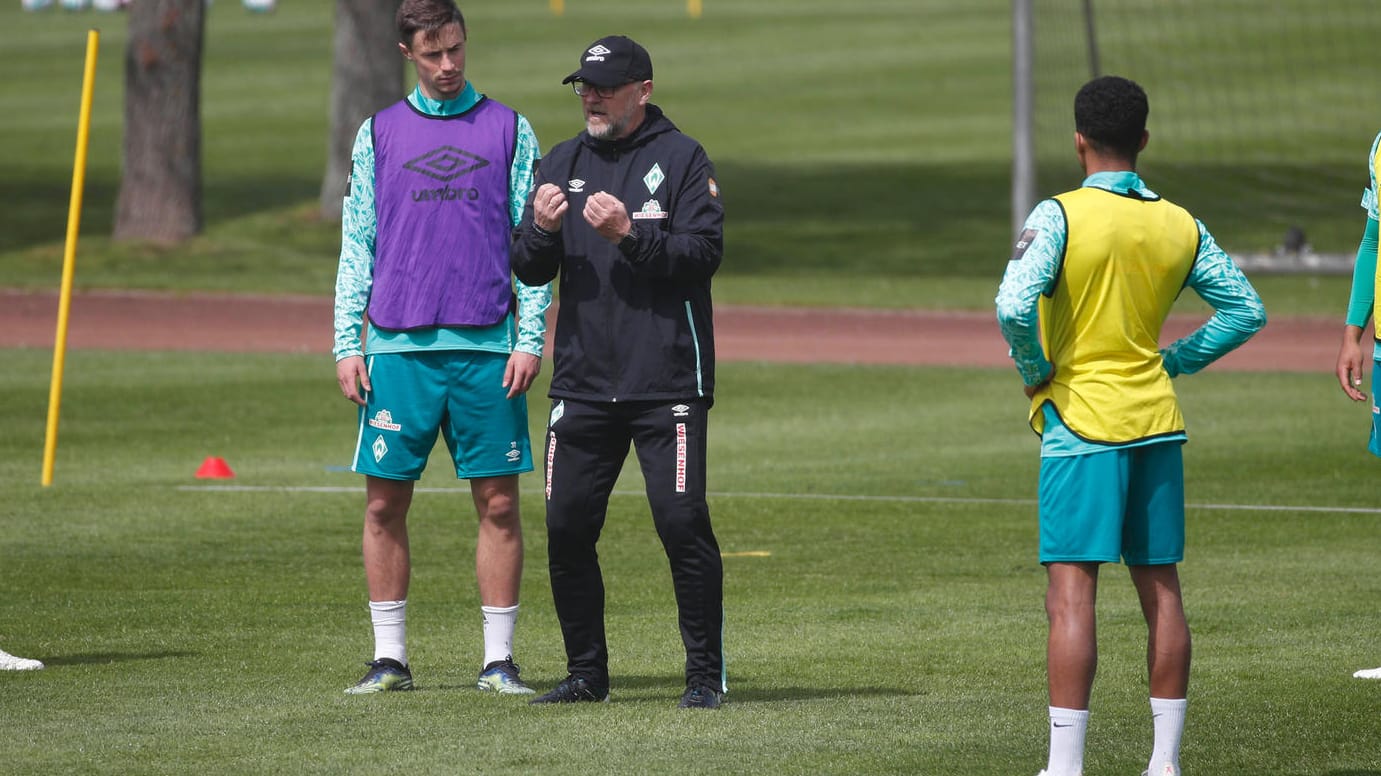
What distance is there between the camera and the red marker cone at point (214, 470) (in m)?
12.8

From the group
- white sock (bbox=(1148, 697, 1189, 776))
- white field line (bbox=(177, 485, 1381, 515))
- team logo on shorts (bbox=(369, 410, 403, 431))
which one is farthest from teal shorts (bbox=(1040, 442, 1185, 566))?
white field line (bbox=(177, 485, 1381, 515))

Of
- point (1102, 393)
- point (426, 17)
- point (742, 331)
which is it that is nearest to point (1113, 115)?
point (1102, 393)

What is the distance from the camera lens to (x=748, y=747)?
627cm

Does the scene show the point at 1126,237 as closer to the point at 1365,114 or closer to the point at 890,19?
the point at 1365,114

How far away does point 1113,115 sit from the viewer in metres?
5.73

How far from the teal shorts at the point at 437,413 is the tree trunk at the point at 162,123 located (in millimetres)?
22750

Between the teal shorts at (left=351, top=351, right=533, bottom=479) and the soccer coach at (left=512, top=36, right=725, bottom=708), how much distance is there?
0.25 m

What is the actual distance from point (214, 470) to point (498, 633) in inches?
236

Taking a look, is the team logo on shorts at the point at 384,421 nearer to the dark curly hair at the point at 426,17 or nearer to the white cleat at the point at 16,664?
the dark curly hair at the point at 426,17

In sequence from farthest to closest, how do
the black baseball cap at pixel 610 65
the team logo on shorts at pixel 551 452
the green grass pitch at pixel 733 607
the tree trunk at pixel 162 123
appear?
the tree trunk at pixel 162 123 < the team logo on shorts at pixel 551 452 < the black baseball cap at pixel 610 65 < the green grass pitch at pixel 733 607

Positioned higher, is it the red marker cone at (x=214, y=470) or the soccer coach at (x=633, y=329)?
the soccer coach at (x=633, y=329)

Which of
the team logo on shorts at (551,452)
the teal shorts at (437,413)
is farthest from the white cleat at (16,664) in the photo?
the team logo on shorts at (551,452)

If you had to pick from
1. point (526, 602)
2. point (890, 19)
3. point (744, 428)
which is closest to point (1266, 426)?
point (744, 428)

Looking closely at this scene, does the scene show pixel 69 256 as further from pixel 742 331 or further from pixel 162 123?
pixel 162 123
